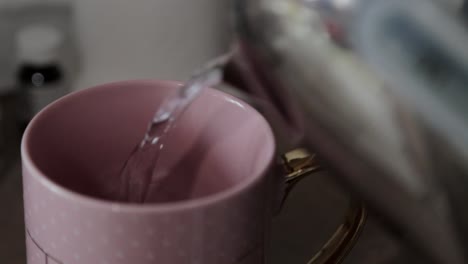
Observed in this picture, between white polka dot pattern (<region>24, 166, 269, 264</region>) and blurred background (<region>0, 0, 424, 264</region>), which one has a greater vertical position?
white polka dot pattern (<region>24, 166, 269, 264</region>)

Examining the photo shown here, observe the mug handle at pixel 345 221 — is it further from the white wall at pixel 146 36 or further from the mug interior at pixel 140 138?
the white wall at pixel 146 36

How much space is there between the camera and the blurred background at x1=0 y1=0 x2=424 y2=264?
0.47m

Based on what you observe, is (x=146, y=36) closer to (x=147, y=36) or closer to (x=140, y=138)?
(x=147, y=36)

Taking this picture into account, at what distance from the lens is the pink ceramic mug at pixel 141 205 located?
0.25 metres

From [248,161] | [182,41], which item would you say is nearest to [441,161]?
[248,161]

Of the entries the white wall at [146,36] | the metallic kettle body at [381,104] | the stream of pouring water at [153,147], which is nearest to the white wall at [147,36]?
the white wall at [146,36]

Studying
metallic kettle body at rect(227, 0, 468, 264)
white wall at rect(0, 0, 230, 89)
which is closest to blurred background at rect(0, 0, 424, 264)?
white wall at rect(0, 0, 230, 89)

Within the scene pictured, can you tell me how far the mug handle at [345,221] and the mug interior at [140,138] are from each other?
2cm

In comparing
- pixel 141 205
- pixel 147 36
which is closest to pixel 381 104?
pixel 141 205

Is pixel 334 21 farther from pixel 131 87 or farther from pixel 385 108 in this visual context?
pixel 131 87

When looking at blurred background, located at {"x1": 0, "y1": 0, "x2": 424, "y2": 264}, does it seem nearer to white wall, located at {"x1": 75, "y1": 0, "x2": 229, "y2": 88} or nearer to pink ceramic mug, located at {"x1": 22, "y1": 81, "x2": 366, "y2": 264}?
white wall, located at {"x1": 75, "y1": 0, "x2": 229, "y2": 88}

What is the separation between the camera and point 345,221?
332 mm

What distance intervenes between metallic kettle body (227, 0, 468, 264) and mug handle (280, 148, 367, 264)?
2.9 inches

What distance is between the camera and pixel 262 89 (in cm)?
29
